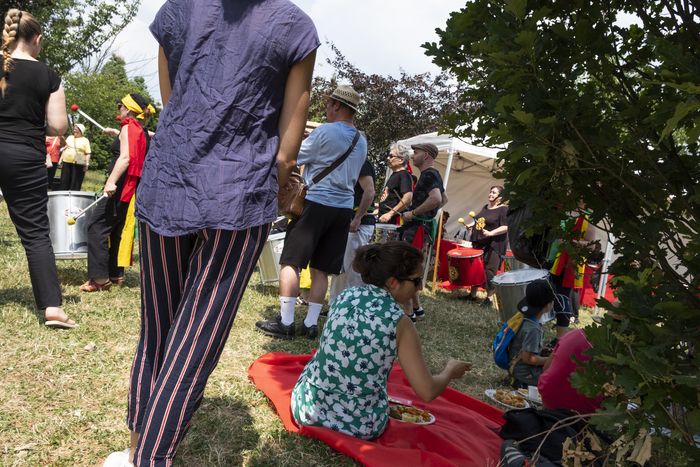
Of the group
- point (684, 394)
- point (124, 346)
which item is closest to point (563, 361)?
point (684, 394)

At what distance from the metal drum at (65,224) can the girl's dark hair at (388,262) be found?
3.54 metres

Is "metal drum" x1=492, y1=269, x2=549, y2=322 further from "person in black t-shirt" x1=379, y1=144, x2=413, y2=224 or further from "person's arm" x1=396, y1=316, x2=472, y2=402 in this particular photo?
"person's arm" x1=396, y1=316, x2=472, y2=402

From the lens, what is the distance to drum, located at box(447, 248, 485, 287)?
8.94 metres

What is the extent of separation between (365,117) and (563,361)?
15.1 metres

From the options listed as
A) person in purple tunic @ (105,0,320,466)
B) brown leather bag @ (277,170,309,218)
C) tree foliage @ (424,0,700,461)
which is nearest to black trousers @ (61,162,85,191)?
brown leather bag @ (277,170,309,218)

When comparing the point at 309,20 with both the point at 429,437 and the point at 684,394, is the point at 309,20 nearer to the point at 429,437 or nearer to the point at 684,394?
the point at 684,394

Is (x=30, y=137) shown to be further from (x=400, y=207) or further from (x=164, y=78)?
(x=400, y=207)

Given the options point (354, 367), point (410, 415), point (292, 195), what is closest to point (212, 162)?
point (292, 195)

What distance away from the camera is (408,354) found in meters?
3.07

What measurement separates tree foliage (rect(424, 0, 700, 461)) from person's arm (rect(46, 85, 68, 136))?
319 cm

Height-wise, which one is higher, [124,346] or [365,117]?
[365,117]

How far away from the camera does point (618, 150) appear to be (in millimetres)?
1935

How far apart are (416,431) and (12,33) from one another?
139 inches

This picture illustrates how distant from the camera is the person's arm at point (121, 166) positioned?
5605 mm
